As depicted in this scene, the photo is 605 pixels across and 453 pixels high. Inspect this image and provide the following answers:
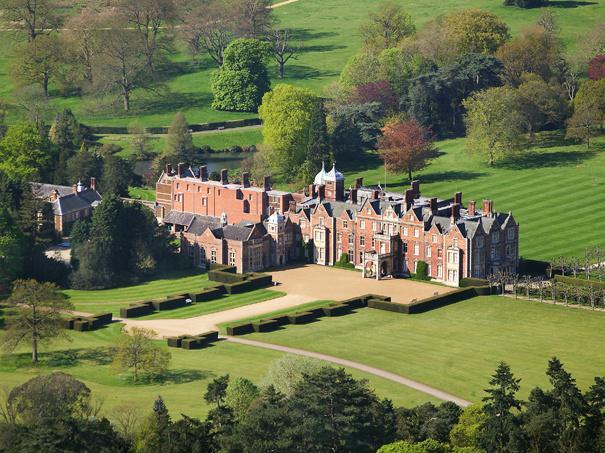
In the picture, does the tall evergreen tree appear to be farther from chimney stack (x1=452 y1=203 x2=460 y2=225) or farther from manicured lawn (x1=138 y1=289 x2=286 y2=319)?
chimney stack (x1=452 y1=203 x2=460 y2=225)

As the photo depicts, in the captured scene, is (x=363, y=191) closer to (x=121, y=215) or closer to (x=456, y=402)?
(x=121, y=215)

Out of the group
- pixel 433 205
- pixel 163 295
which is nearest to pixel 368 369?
pixel 163 295

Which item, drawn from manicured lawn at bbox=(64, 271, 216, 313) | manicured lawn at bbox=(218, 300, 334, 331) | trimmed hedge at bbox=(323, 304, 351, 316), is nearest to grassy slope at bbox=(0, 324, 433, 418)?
manicured lawn at bbox=(218, 300, 334, 331)

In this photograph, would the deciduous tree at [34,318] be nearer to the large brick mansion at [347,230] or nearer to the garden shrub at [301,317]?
the garden shrub at [301,317]

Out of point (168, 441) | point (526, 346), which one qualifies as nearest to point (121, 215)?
point (526, 346)

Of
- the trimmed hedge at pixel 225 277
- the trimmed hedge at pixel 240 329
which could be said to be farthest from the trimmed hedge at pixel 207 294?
the trimmed hedge at pixel 240 329
